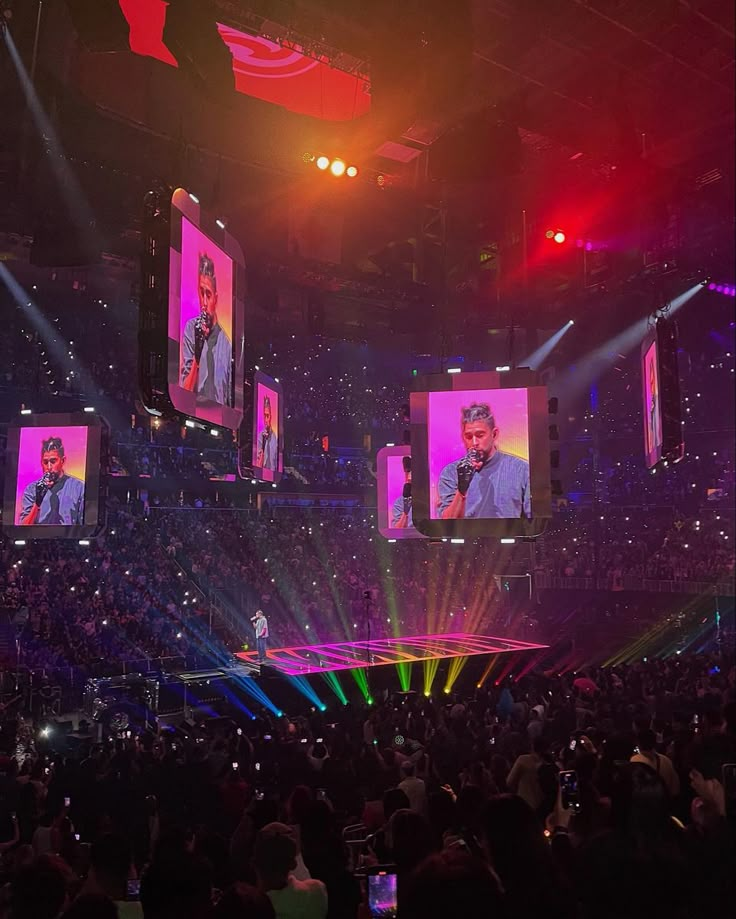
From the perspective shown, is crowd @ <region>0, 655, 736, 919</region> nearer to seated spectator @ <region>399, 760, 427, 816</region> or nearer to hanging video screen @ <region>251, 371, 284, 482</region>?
seated spectator @ <region>399, 760, 427, 816</region>

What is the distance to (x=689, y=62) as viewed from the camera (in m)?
8.12

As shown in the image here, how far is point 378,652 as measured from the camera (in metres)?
20.5

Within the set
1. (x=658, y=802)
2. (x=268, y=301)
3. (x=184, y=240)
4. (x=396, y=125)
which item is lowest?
(x=658, y=802)

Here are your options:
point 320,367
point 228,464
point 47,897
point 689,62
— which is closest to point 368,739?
point 47,897

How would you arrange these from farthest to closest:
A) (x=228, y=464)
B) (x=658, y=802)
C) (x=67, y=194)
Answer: (x=228, y=464)
(x=67, y=194)
(x=658, y=802)

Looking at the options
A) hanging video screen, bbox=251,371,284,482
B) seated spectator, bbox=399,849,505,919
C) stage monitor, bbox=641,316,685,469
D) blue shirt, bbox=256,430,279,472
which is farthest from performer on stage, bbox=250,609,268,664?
seated spectator, bbox=399,849,505,919

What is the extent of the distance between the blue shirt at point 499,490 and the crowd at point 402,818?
2855 millimetres

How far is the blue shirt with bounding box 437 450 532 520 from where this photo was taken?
10094 millimetres

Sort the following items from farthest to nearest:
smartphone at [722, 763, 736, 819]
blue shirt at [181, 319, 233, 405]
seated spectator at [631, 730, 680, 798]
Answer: blue shirt at [181, 319, 233, 405], seated spectator at [631, 730, 680, 798], smartphone at [722, 763, 736, 819]

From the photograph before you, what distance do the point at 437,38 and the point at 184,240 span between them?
325cm

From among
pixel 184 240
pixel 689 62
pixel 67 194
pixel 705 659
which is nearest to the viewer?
pixel 184 240

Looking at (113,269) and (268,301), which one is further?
(268,301)

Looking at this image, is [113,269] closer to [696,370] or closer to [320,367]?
[320,367]

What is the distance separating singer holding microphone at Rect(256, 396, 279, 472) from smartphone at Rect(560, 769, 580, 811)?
841 cm
